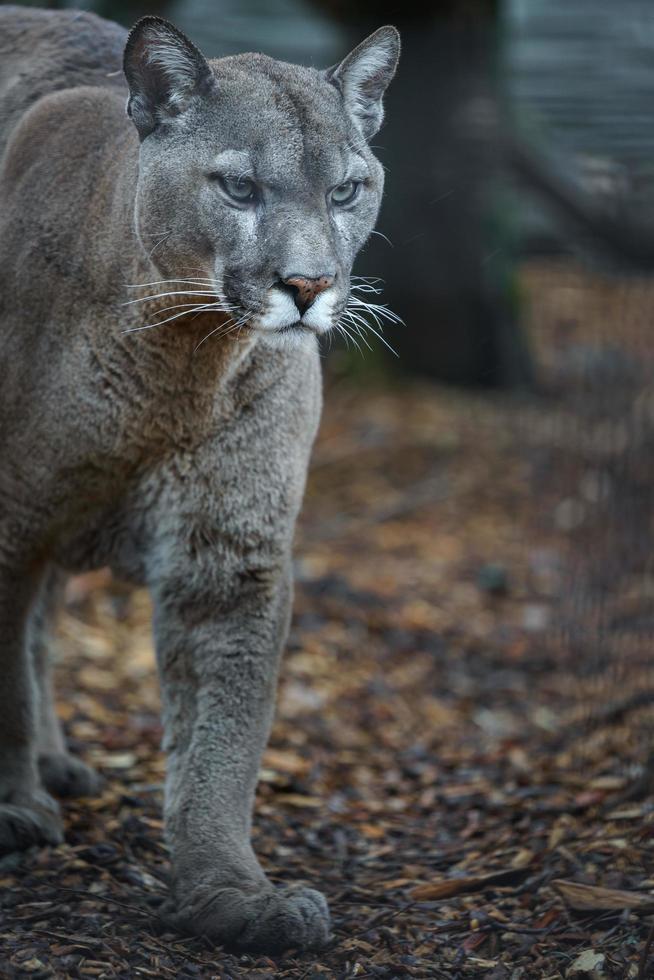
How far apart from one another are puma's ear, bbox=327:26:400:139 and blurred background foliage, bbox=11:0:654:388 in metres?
2.43

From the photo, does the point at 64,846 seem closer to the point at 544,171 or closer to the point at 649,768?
the point at 649,768

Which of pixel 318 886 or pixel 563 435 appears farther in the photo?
pixel 563 435

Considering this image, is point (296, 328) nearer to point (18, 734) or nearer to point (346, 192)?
point (346, 192)

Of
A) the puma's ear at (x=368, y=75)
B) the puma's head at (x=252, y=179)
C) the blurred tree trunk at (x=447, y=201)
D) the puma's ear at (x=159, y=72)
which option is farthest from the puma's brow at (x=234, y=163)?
the blurred tree trunk at (x=447, y=201)

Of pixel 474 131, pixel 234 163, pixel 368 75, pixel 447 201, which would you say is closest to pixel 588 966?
pixel 234 163

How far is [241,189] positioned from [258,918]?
71.1 inches

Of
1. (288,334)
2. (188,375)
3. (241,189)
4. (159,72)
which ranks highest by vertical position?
(159,72)

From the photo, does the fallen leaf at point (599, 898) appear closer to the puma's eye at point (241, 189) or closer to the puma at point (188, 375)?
the puma at point (188, 375)

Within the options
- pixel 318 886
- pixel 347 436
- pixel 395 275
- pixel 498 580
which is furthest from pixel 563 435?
pixel 318 886

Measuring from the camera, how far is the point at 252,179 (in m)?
3.26

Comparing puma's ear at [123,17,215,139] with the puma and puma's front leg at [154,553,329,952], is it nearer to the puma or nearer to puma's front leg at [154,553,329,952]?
the puma

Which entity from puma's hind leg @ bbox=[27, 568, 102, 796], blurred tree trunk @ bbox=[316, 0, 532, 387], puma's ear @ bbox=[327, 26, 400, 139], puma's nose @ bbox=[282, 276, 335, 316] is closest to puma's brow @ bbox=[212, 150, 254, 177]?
puma's nose @ bbox=[282, 276, 335, 316]

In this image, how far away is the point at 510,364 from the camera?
394 inches

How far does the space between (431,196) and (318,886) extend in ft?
19.4
